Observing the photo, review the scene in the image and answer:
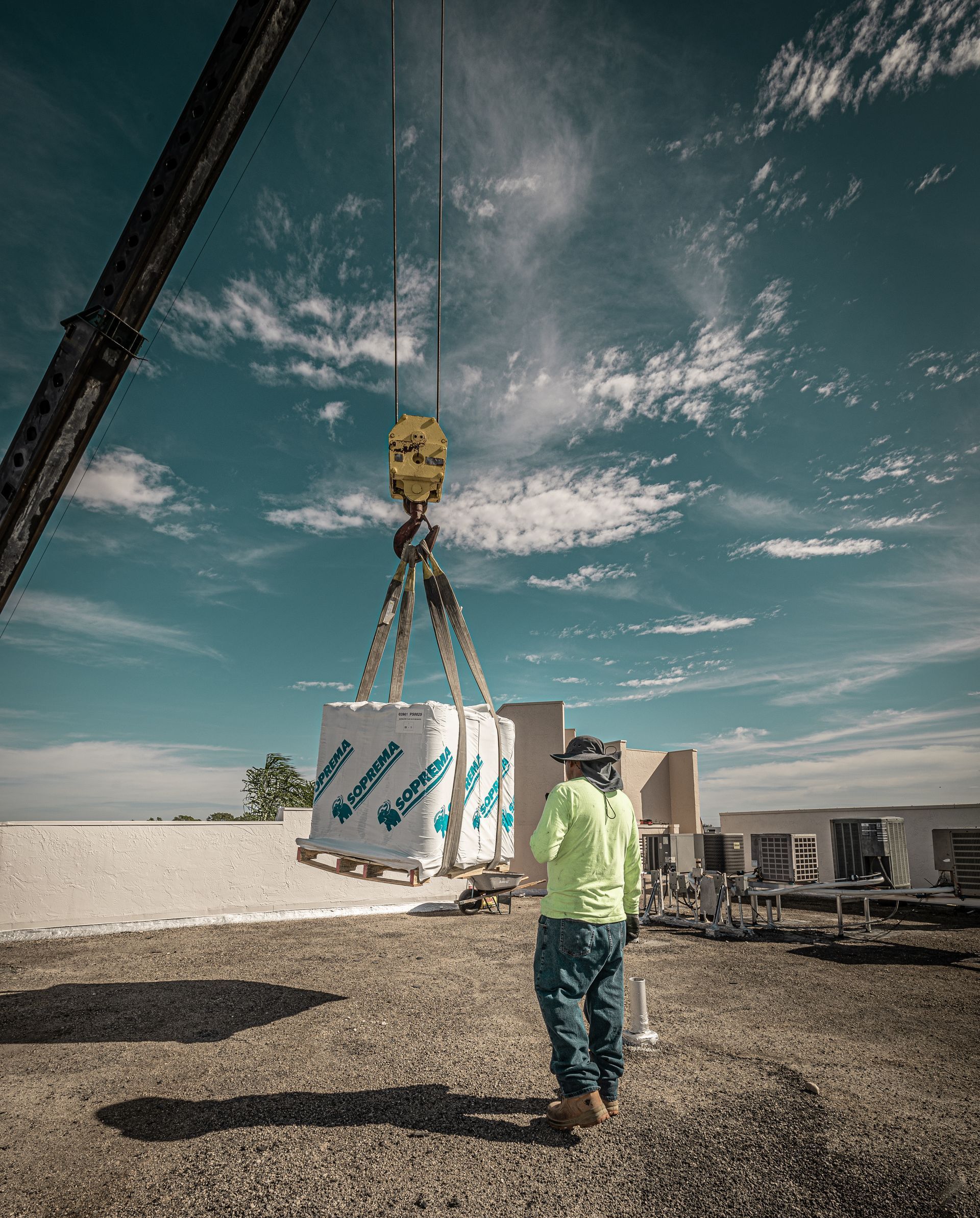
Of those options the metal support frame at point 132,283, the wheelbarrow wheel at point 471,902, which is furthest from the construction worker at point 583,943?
the wheelbarrow wheel at point 471,902

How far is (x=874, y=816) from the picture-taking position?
15180mm

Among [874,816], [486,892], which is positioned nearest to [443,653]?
[486,892]

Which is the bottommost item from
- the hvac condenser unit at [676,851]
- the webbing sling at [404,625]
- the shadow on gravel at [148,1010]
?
the shadow on gravel at [148,1010]

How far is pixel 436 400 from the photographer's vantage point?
6934mm

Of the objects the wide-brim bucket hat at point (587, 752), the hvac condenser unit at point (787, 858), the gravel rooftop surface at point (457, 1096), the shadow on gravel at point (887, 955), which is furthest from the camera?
the hvac condenser unit at point (787, 858)

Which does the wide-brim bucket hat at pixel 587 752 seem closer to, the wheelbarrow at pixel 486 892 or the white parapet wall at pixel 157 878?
the white parapet wall at pixel 157 878

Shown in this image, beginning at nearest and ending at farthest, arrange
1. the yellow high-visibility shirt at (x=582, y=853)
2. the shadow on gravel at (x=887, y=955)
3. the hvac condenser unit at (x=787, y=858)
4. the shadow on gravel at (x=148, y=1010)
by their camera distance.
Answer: the yellow high-visibility shirt at (x=582, y=853) → the shadow on gravel at (x=148, y=1010) → the shadow on gravel at (x=887, y=955) → the hvac condenser unit at (x=787, y=858)

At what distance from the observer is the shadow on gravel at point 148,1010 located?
5.58 meters

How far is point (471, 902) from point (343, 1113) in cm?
963

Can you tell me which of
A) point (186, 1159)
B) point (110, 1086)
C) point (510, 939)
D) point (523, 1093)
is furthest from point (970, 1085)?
point (510, 939)

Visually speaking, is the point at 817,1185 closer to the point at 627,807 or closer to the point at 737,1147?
the point at 737,1147

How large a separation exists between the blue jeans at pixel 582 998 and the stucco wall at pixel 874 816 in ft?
38.7

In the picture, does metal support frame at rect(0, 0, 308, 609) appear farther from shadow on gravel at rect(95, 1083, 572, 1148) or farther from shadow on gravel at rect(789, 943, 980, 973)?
shadow on gravel at rect(789, 943, 980, 973)

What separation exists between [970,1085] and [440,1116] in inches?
141
